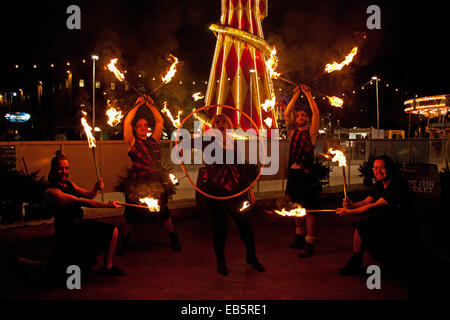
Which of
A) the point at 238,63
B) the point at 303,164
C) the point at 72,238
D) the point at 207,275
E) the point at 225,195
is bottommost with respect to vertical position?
the point at 207,275

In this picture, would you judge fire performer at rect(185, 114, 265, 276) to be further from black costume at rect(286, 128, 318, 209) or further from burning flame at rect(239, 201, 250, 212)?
black costume at rect(286, 128, 318, 209)

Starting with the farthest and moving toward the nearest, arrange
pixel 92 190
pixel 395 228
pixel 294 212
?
pixel 294 212 → pixel 92 190 → pixel 395 228

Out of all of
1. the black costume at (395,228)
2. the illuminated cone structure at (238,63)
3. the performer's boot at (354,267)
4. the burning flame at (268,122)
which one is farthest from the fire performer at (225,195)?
the burning flame at (268,122)

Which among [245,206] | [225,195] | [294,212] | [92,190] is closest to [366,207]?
[294,212]

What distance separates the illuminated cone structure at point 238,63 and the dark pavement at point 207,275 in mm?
7411

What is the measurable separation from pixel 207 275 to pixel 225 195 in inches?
39.7

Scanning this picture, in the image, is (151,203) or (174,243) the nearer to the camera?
(151,203)

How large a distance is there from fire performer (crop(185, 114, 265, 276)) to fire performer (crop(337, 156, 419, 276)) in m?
1.18

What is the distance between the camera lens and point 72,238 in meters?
3.97

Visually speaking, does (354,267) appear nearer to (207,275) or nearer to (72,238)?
(207,275)

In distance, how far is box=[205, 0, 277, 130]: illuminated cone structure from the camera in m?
12.7

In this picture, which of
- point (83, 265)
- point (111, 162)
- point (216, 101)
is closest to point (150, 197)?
point (83, 265)

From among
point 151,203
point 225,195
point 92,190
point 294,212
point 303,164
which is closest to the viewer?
point 92,190

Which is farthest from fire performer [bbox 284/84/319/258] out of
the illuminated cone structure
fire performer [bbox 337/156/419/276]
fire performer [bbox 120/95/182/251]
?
the illuminated cone structure
